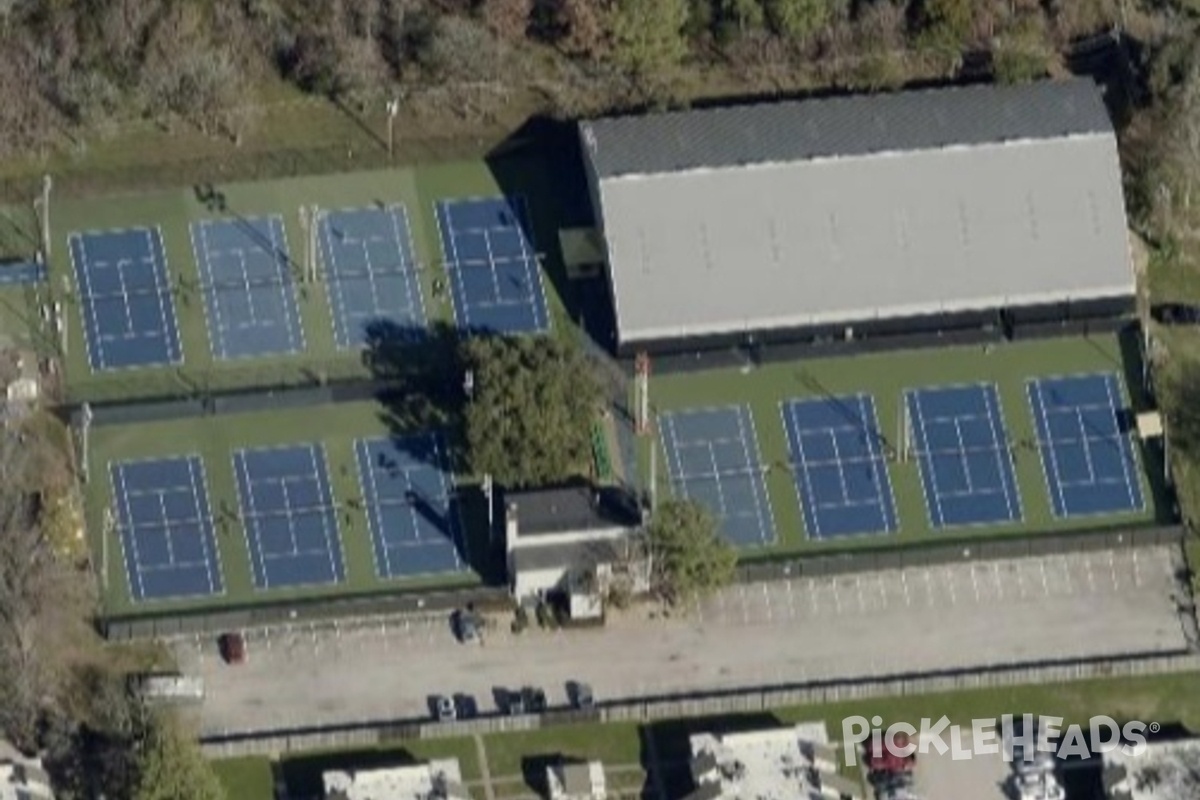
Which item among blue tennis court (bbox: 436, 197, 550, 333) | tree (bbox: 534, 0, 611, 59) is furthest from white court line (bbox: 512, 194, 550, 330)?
tree (bbox: 534, 0, 611, 59)

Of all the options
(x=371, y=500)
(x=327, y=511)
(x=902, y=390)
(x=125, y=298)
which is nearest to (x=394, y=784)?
(x=327, y=511)

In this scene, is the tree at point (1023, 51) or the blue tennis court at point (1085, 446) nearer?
the blue tennis court at point (1085, 446)

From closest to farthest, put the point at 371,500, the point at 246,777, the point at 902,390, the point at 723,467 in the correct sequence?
1. the point at 246,777
2. the point at 371,500
3. the point at 723,467
4. the point at 902,390

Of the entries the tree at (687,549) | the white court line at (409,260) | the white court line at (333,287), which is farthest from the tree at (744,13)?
the tree at (687,549)

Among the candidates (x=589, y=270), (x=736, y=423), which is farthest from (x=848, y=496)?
(x=589, y=270)

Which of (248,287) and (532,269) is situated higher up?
(248,287)

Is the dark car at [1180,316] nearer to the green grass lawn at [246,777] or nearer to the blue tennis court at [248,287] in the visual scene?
the blue tennis court at [248,287]

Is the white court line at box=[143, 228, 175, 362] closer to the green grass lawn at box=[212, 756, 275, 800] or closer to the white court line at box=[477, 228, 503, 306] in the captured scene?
the white court line at box=[477, 228, 503, 306]

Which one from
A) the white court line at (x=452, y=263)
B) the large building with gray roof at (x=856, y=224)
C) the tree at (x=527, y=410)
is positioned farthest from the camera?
the white court line at (x=452, y=263)

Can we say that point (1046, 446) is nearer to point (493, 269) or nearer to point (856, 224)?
point (856, 224)
